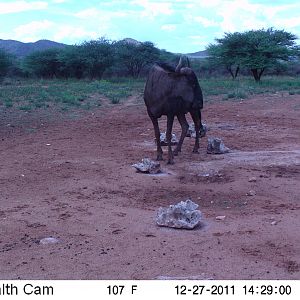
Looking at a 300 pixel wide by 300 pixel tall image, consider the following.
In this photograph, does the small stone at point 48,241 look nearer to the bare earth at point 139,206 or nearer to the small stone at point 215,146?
the bare earth at point 139,206

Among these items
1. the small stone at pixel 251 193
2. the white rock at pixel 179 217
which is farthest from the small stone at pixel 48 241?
the small stone at pixel 251 193

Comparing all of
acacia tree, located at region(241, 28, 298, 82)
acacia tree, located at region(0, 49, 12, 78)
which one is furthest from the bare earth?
acacia tree, located at region(0, 49, 12, 78)

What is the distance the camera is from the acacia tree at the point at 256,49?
33875 millimetres

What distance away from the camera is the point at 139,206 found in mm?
7137

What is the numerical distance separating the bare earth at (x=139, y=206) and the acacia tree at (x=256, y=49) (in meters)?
21.6

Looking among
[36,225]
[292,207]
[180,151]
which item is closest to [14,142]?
[180,151]

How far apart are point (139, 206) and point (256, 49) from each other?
2913 cm

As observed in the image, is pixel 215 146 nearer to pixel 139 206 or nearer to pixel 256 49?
pixel 139 206

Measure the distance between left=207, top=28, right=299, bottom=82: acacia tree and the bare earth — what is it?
70.8 feet

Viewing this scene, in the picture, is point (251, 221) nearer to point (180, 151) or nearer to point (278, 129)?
point (180, 151)

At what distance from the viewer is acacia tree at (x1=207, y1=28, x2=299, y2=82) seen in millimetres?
33875

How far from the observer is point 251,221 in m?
6.42

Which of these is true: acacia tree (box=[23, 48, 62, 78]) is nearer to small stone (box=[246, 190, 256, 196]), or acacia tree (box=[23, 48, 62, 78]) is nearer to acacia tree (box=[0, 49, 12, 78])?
acacia tree (box=[0, 49, 12, 78])

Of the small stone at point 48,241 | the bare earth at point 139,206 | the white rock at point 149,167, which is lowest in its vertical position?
the small stone at point 48,241
